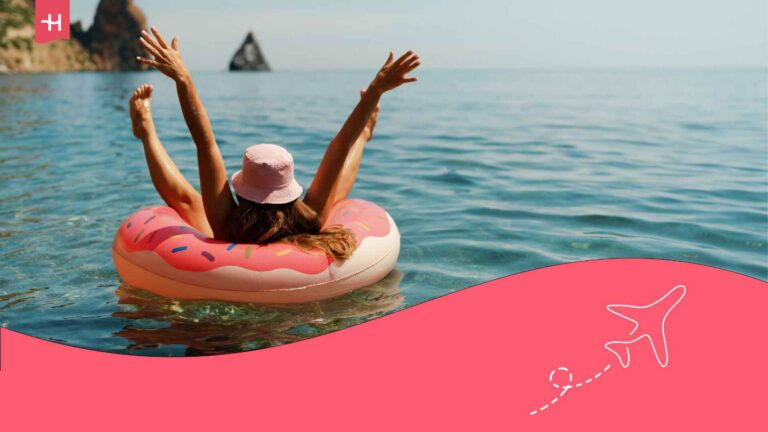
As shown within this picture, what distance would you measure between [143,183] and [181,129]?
254 inches

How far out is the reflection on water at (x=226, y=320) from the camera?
13.0 ft

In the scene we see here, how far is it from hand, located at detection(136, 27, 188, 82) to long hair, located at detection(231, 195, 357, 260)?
2.79ft

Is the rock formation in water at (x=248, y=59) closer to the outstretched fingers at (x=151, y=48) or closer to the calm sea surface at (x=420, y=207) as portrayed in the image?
the calm sea surface at (x=420, y=207)

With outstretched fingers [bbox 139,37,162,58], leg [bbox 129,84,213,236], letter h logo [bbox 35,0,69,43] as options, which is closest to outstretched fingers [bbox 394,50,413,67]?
outstretched fingers [bbox 139,37,162,58]

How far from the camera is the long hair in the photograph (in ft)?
14.3

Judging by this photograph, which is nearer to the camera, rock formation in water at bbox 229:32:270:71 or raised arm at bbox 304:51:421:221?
raised arm at bbox 304:51:421:221

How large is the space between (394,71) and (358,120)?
36 centimetres

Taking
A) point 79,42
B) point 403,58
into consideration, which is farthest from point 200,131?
point 79,42

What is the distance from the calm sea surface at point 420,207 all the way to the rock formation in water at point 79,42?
266ft

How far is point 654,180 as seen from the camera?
8734mm

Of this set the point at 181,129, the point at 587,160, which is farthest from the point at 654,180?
the point at 181,129

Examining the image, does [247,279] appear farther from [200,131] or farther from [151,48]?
[151,48]

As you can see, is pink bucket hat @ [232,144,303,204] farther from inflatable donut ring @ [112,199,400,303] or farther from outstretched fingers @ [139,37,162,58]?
outstretched fingers @ [139,37,162,58]

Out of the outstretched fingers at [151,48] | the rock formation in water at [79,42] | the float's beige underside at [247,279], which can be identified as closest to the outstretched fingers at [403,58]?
the float's beige underside at [247,279]
